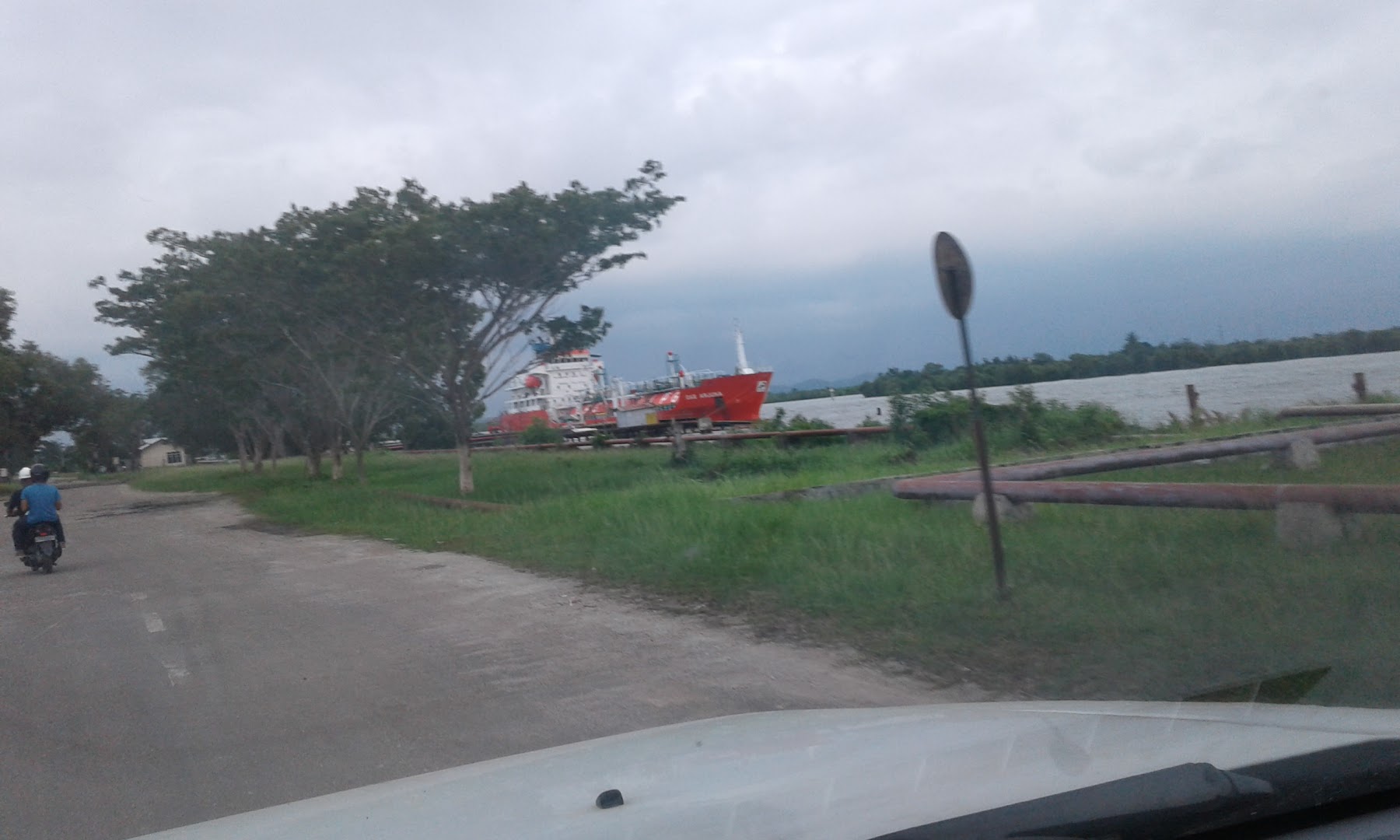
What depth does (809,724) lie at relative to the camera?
4.11 metres

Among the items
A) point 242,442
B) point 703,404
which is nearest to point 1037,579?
point 703,404

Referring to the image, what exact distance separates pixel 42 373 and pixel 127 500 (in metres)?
17.0

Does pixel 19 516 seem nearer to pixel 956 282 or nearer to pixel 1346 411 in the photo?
pixel 956 282

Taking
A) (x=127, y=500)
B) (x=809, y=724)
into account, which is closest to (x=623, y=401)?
(x=127, y=500)

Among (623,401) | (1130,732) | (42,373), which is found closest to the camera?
(1130,732)

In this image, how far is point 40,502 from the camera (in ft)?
52.5

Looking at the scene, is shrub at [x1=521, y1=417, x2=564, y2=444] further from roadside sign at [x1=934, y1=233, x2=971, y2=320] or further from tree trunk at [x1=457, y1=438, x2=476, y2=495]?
roadside sign at [x1=934, y1=233, x2=971, y2=320]

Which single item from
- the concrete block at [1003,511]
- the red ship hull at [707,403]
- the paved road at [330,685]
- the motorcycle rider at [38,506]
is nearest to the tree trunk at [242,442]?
the red ship hull at [707,403]

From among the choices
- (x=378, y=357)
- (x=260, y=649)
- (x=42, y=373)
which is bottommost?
(x=260, y=649)

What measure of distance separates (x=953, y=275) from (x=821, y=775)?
518cm

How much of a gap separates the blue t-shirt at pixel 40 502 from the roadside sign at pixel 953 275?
14095 mm

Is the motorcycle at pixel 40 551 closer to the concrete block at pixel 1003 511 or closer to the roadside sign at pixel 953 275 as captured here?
the concrete block at pixel 1003 511

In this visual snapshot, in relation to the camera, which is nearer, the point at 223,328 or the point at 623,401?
the point at 223,328

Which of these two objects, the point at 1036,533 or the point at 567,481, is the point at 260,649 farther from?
the point at 567,481
